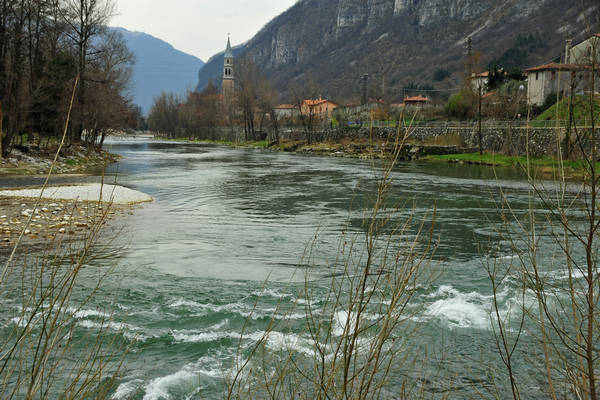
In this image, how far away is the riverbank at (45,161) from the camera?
2608cm

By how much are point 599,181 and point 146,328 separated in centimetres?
596

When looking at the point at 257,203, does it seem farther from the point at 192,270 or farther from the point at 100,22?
the point at 100,22

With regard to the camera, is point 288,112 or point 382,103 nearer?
point 382,103

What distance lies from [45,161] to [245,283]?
83.5 feet

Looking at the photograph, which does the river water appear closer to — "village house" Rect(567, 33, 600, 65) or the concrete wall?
"village house" Rect(567, 33, 600, 65)

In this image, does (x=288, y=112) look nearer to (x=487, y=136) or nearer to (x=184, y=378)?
(x=487, y=136)

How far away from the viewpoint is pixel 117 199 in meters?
18.6

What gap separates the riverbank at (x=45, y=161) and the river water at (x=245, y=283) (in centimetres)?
980

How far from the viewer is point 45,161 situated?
29.8m

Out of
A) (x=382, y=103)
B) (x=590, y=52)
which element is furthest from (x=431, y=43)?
(x=590, y=52)

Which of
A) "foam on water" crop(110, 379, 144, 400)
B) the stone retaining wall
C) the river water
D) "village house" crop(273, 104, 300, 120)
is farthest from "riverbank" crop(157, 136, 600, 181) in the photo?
"village house" crop(273, 104, 300, 120)

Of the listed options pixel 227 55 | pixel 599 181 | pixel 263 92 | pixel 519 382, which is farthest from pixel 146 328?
pixel 227 55

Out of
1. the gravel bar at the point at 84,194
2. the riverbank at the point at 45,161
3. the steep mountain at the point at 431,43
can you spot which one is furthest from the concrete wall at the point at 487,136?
the steep mountain at the point at 431,43

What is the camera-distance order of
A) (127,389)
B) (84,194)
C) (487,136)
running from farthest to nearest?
(487,136) → (84,194) → (127,389)
